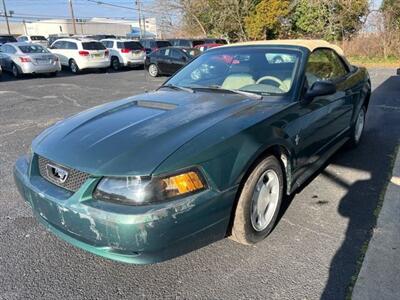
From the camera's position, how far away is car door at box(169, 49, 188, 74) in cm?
1609

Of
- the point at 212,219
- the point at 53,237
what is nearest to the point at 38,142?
the point at 53,237

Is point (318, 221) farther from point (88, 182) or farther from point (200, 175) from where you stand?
point (88, 182)

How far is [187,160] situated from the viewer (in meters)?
2.39

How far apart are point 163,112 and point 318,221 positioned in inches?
68.0

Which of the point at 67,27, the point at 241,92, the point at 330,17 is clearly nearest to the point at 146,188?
the point at 241,92

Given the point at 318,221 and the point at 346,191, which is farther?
Answer: the point at 346,191

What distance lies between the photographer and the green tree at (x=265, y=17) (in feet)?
95.3

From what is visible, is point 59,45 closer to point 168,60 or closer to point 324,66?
point 168,60

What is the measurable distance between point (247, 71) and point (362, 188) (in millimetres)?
1812

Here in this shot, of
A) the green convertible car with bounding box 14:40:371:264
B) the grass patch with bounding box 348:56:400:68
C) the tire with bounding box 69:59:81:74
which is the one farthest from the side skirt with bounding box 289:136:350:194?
the grass patch with bounding box 348:56:400:68

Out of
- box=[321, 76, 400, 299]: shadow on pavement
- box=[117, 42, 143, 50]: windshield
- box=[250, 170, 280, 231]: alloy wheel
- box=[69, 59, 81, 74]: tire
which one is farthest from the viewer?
box=[117, 42, 143, 50]: windshield

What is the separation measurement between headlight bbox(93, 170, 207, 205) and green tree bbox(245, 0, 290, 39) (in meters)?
29.1

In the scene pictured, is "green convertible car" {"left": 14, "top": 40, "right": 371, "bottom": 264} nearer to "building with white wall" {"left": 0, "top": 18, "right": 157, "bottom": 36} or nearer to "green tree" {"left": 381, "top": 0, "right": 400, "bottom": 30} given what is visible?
"green tree" {"left": 381, "top": 0, "right": 400, "bottom": 30}

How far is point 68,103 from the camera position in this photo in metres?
10.1
